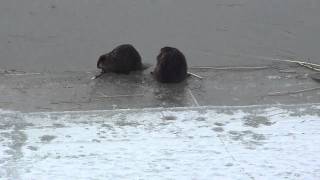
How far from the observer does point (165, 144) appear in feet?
15.2

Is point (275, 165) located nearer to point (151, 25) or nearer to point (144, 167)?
point (144, 167)

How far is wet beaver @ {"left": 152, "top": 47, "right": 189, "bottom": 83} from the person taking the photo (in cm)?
650

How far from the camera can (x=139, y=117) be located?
5.20 m

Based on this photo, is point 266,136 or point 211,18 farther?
point 211,18

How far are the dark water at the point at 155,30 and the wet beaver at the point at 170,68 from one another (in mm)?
975

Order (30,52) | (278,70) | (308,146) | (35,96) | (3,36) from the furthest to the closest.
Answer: (3,36)
(30,52)
(278,70)
(35,96)
(308,146)

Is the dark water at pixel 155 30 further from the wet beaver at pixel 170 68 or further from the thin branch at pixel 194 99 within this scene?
the thin branch at pixel 194 99

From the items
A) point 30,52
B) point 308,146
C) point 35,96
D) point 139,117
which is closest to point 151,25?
point 30,52

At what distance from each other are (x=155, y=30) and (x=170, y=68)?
8.15 ft

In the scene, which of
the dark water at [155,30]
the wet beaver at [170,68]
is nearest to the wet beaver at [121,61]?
the wet beaver at [170,68]

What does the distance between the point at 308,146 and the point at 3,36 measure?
5.22m

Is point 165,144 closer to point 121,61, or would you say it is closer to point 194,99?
point 194,99

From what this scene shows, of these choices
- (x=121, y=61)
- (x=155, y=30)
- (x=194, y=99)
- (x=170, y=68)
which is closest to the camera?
(x=194, y=99)

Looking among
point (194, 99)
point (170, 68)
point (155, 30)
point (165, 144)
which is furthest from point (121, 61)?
point (165, 144)
